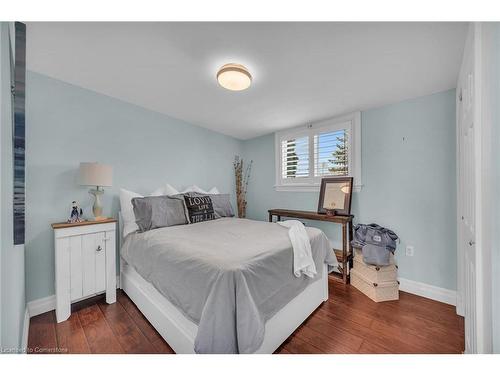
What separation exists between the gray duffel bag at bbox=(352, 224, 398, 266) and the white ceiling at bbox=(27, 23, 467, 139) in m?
1.53

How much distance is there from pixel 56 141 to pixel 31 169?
0.33 metres

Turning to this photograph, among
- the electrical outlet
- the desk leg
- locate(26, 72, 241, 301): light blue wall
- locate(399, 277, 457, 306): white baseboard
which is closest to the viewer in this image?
locate(26, 72, 241, 301): light blue wall

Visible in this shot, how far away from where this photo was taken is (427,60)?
5.05ft

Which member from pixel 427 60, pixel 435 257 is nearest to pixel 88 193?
pixel 427 60

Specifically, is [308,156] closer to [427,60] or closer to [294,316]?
[427,60]

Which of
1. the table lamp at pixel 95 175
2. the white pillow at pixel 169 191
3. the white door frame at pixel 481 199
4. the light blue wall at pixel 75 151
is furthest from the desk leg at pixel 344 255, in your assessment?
the table lamp at pixel 95 175

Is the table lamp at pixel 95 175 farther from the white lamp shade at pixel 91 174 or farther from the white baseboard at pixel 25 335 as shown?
the white baseboard at pixel 25 335

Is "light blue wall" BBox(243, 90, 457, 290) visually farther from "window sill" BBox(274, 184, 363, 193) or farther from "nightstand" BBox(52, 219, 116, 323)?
"nightstand" BBox(52, 219, 116, 323)

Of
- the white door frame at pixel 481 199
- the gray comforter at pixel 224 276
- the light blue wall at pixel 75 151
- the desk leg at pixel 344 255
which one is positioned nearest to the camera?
the white door frame at pixel 481 199

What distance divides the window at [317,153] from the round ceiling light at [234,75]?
5.61 ft

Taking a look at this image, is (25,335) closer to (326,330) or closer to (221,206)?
(221,206)

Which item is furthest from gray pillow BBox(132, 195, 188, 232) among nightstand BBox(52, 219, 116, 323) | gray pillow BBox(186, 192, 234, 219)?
gray pillow BBox(186, 192, 234, 219)

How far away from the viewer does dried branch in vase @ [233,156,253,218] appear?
390cm

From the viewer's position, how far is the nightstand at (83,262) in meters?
1.68
